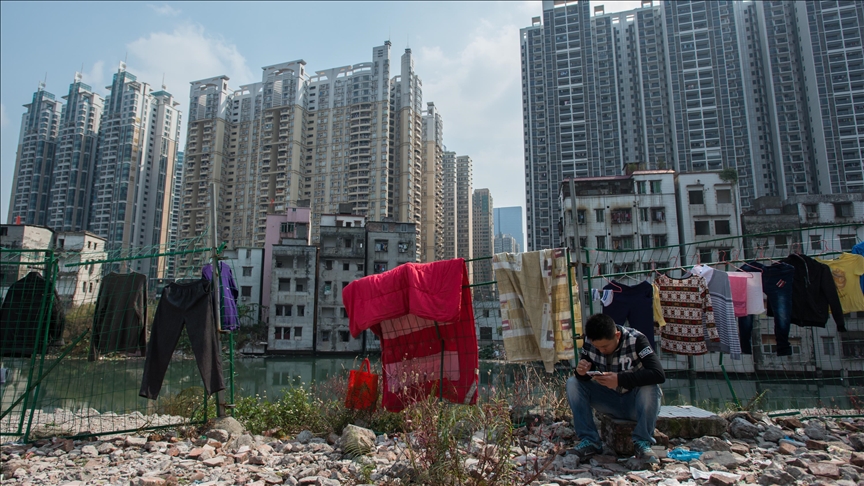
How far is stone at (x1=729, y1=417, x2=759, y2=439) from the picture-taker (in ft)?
14.1

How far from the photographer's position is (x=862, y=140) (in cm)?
4259

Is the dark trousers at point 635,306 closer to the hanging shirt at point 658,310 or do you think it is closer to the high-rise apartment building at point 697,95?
the hanging shirt at point 658,310

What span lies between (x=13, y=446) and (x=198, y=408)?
1.64m

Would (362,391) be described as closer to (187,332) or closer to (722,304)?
(187,332)

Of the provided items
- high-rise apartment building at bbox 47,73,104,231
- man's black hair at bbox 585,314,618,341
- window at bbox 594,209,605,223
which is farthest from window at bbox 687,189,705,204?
high-rise apartment building at bbox 47,73,104,231

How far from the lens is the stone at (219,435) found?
4.82m

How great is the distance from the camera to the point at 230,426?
16.7 feet

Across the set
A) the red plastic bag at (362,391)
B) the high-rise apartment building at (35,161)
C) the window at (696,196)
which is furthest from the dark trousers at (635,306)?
the high-rise apartment building at (35,161)

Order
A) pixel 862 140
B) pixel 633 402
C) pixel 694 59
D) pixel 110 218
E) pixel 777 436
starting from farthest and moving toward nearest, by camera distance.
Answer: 1. pixel 110 218
2. pixel 694 59
3. pixel 862 140
4. pixel 777 436
5. pixel 633 402

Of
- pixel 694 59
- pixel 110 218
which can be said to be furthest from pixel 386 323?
pixel 110 218

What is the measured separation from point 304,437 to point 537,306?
268 centimetres

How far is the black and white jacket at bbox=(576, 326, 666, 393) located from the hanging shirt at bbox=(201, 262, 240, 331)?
152 inches

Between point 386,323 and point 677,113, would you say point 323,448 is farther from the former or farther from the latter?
point 677,113

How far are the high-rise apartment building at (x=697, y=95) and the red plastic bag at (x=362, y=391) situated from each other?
4757 cm
